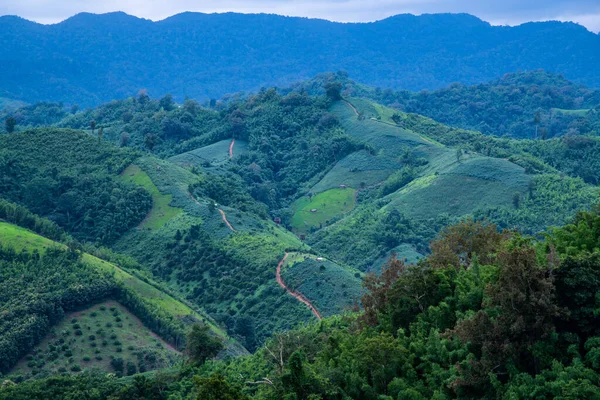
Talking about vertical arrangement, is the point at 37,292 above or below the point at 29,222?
below

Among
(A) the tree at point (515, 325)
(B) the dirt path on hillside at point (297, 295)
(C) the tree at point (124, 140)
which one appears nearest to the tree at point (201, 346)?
(B) the dirt path on hillside at point (297, 295)

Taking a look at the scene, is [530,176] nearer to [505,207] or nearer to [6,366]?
[505,207]

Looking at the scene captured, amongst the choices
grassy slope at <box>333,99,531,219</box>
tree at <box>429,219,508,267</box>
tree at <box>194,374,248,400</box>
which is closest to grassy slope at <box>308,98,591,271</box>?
grassy slope at <box>333,99,531,219</box>

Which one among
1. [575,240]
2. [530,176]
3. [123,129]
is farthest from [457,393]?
[123,129]

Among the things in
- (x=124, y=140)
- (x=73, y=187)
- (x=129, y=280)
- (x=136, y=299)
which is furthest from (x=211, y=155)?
(x=136, y=299)

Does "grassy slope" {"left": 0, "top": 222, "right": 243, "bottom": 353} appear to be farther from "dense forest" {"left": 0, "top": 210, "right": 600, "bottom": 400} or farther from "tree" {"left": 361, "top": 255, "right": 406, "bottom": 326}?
"tree" {"left": 361, "top": 255, "right": 406, "bottom": 326}

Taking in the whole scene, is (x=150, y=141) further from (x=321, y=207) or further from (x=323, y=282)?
(x=323, y=282)

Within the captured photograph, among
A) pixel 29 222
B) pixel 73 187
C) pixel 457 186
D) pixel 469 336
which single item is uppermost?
pixel 469 336
